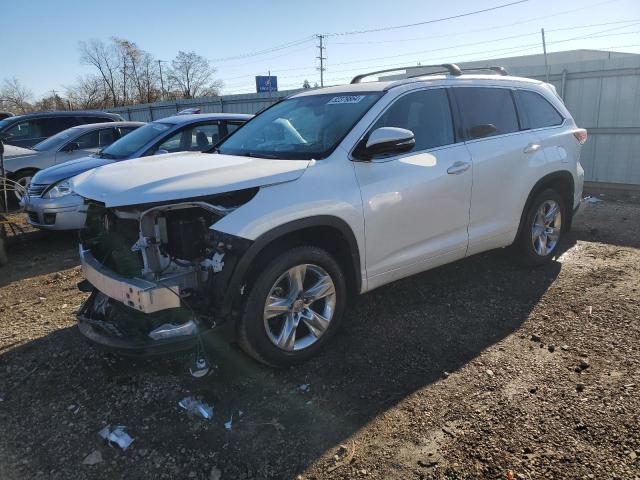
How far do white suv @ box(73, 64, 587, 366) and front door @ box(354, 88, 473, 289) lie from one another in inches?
0.5

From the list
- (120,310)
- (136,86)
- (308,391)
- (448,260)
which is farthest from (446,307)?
(136,86)

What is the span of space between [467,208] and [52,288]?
167 inches

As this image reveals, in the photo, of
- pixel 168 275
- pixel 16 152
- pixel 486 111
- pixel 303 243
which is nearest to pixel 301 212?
pixel 303 243

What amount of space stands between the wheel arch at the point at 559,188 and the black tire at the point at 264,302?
2.35 meters

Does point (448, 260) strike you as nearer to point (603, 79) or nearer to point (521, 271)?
point (521, 271)

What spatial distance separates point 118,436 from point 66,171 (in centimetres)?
494

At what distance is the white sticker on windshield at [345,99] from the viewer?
3963 mm

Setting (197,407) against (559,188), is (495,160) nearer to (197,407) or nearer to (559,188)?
(559,188)

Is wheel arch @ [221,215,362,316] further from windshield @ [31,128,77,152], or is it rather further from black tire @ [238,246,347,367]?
windshield @ [31,128,77,152]

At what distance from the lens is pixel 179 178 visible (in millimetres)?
3076

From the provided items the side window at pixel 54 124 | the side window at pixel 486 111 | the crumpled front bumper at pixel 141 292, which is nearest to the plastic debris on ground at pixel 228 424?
the crumpled front bumper at pixel 141 292

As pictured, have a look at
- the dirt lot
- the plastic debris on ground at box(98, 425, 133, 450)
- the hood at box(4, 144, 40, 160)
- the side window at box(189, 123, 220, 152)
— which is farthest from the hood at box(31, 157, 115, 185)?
the plastic debris on ground at box(98, 425, 133, 450)

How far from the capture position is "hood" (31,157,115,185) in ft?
21.7

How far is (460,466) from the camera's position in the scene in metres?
2.53
